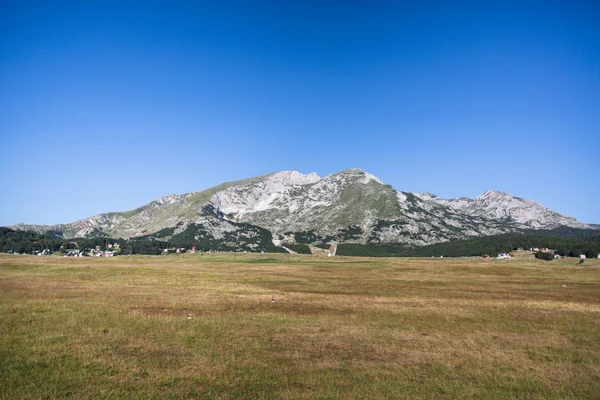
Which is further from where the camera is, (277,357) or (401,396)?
(277,357)

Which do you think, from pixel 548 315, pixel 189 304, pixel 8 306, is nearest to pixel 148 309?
pixel 189 304

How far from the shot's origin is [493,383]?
1955 centimetres

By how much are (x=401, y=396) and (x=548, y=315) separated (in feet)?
105

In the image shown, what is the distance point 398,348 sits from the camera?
25953 mm

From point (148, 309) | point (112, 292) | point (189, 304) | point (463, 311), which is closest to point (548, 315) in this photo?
point (463, 311)

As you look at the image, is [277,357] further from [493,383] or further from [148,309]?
[148,309]

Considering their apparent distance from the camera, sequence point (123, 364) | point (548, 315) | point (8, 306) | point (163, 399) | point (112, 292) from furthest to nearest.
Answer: point (112, 292) < point (548, 315) < point (8, 306) < point (123, 364) < point (163, 399)

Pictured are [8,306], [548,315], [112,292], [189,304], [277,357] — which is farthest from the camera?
[112,292]

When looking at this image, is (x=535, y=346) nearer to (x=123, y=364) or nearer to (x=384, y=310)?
(x=384, y=310)

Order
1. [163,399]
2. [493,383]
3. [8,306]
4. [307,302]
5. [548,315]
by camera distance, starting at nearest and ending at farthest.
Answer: [163,399] → [493,383] → [8,306] → [548,315] → [307,302]

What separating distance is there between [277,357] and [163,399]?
27.1 feet

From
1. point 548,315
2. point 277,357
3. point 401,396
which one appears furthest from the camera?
point 548,315

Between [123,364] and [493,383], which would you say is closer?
[493,383]

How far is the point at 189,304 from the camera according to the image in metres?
43.6
